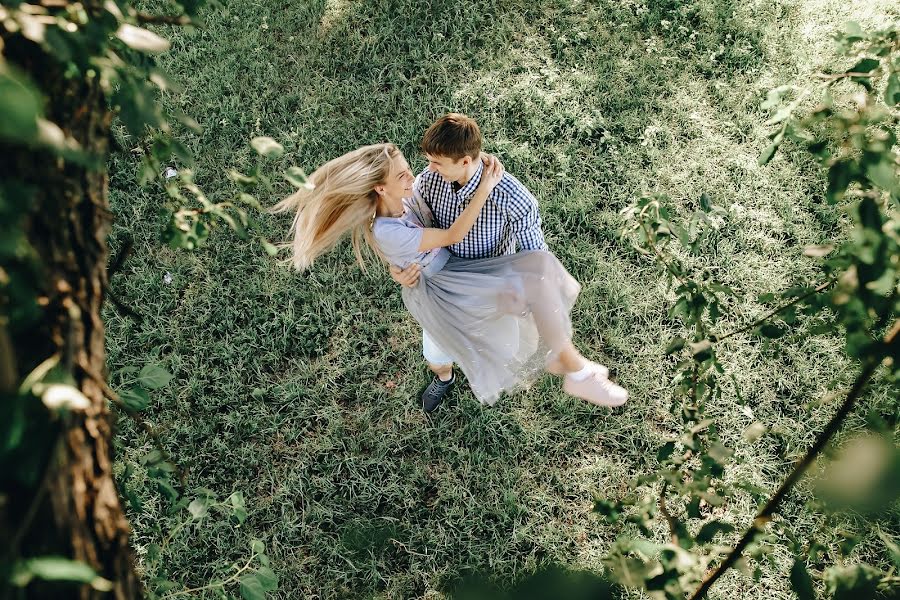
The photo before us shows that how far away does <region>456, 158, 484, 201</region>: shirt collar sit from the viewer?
2.82 meters

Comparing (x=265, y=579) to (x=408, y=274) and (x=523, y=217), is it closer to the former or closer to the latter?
(x=408, y=274)


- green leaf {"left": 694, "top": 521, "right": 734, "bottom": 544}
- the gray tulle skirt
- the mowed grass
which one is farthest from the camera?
the mowed grass

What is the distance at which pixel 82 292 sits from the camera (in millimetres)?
1044

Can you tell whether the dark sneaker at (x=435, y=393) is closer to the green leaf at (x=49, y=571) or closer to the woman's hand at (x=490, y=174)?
the woman's hand at (x=490, y=174)

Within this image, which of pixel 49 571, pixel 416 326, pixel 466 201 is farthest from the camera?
pixel 416 326

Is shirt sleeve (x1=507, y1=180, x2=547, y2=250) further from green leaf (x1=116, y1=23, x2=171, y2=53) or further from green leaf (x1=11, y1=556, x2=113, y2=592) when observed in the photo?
green leaf (x1=11, y1=556, x2=113, y2=592)

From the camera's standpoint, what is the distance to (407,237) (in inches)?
111

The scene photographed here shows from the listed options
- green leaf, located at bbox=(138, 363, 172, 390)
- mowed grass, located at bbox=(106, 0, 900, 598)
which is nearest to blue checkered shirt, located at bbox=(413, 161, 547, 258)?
mowed grass, located at bbox=(106, 0, 900, 598)

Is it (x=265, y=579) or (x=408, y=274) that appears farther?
(x=408, y=274)

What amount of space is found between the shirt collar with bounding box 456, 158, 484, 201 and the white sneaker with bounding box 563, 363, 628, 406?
1.09 meters

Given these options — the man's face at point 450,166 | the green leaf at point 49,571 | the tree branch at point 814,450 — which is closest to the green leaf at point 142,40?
the green leaf at point 49,571

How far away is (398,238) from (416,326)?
43.0 inches

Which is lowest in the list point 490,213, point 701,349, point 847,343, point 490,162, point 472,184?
point 490,213

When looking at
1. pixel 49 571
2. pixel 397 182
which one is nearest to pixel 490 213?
pixel 397 182
